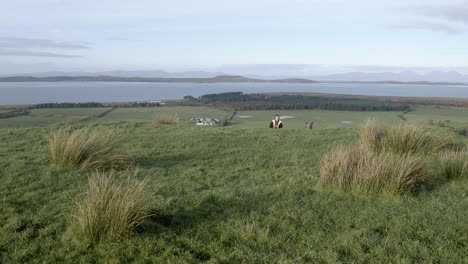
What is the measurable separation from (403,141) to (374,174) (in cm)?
330

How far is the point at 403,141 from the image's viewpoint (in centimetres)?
860

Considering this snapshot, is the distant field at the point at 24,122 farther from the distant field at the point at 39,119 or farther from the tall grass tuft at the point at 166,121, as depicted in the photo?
the tall grass tuft at the point at 166,121

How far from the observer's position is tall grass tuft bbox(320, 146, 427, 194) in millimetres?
5738

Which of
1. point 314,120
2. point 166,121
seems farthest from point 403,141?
point 314,120

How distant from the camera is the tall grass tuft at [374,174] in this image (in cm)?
574

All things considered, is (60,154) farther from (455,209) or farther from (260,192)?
(455,209)

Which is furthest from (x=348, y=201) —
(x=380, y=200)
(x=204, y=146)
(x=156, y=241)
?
(x=204, y=146)

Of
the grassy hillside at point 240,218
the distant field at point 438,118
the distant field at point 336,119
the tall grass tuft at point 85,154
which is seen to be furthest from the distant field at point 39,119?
the distant field at point 438,118

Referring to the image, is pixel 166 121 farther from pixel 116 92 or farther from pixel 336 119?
pixel 116 92

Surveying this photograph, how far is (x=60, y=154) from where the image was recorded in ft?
23.7

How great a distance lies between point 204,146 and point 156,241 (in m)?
5.95

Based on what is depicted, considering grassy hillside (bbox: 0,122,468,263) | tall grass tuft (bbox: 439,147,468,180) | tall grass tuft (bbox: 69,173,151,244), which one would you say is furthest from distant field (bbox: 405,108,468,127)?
tall grass tuft (bbox: 69,173,151,244)

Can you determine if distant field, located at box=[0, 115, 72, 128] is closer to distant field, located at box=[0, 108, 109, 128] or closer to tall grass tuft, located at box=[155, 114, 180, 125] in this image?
distant field, located at box=[0, 108, 109, 128]

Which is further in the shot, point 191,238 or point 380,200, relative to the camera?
point 380,200
